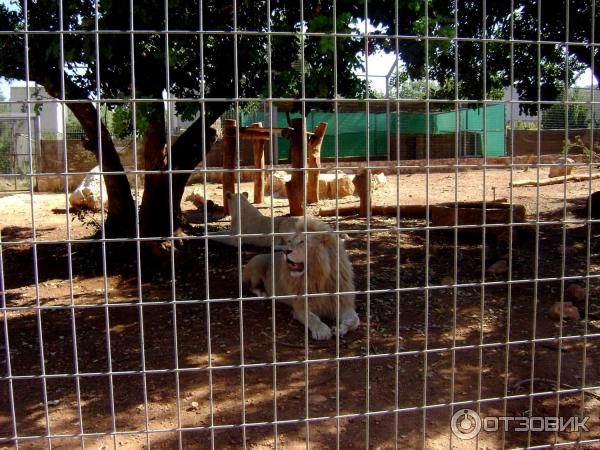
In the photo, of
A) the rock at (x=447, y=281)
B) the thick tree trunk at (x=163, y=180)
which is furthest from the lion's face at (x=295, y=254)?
the thick tree trunk at (x=163, y=180)

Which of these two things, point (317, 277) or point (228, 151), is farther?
point (228, 151)

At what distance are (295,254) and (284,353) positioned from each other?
3.11 ft

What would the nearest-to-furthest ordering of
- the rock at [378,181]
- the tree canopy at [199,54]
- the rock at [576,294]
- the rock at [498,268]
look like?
the tree canopy at [199,54], the rock at [576,294], the rock at [498,268], the rock at [378,181]

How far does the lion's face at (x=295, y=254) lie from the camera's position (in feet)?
17.6

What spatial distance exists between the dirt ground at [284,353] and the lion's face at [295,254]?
49cm

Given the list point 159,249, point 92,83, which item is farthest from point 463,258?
point 92,83

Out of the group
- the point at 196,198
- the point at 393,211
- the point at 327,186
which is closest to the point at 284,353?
the point at 393,211

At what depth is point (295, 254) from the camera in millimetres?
5398

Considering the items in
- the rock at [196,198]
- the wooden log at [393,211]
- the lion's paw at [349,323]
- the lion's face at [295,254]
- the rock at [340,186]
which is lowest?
the lion's paw at [349,323]

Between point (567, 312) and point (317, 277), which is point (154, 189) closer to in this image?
point (317, 277)

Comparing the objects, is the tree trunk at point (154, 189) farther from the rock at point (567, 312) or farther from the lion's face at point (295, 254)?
the rock at point (567, 312)

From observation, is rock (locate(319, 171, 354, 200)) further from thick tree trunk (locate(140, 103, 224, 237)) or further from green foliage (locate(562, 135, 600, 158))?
thick tree trunk (locate(140, 103, 224, 237))

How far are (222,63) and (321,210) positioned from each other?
4.91 metres

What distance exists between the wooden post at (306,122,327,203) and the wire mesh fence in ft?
6.04
